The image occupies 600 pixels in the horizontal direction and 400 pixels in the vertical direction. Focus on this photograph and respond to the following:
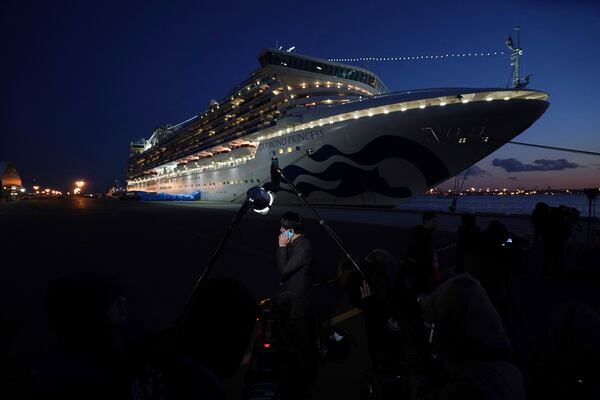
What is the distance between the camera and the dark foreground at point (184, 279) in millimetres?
2867

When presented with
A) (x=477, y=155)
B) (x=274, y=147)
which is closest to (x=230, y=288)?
(x=477, y=155)

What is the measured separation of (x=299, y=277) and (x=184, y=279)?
3.66 m

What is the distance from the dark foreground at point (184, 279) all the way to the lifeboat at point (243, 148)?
20236 millimetres

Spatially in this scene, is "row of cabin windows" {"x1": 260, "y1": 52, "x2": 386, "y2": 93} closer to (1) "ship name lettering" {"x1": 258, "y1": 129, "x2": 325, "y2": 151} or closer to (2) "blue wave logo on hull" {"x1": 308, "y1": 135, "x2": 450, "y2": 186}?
(1) "ship name lettering" {"x1": 258, "y1": 129, "x2": 325, "y2": 151}

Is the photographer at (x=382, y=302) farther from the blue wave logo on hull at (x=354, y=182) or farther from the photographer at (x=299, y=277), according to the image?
the blue wave logo on hull at (x=354, y=182)

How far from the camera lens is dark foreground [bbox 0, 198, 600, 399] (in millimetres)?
2867

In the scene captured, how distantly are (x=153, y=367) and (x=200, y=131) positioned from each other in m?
45.7

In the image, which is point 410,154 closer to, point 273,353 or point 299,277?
point 299,277


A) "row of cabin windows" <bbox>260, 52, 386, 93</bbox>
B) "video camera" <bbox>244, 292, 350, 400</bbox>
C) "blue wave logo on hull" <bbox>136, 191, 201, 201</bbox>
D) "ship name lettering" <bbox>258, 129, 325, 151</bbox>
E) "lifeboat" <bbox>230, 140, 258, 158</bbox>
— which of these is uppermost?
"row of cabin windows" <bbox>260, 52, 386, 93</bbox>

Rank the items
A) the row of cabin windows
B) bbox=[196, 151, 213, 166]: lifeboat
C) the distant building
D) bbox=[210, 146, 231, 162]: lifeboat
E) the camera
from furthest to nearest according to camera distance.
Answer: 1. the distant building
2. bbox=[196, 151, 213, 166]: lifeboat
3. bbox=[210, 146, 231, 162]: lifeboat
4. the row of cabin windows
5. the camera

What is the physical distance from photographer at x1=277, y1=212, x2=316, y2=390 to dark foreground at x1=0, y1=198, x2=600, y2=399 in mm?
297

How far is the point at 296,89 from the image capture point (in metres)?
27.7

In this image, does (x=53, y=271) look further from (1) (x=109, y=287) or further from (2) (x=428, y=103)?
(2) (x=428, y=103)

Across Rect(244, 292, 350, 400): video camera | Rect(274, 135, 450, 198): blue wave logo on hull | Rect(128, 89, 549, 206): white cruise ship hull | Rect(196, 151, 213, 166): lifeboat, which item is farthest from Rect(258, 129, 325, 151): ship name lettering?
Rect(244, 292, 350, 400): video camera
